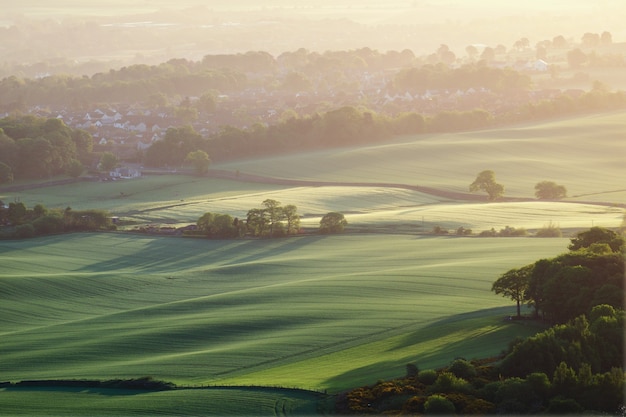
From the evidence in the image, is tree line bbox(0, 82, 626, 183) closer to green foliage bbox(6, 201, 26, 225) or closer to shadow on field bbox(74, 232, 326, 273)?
green foliage bbox(6, 201, 26, 225)

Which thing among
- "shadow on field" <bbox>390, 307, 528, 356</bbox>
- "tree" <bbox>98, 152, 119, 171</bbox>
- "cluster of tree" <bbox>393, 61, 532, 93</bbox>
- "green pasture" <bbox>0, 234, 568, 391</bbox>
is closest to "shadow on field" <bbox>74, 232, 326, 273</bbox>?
"green pasture" <bbox>0, 234, 568, 391</bbox>

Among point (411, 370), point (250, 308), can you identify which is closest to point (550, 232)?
point (250, 308)

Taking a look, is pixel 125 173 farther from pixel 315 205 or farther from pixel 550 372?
pixel 550 372

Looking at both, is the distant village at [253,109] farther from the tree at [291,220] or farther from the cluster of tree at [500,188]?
the tree at [291,220]

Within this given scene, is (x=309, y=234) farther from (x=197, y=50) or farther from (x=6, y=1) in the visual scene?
(x=6, y=1)

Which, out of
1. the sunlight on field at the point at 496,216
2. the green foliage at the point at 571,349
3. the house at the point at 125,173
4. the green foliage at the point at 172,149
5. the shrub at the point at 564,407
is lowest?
the shrub at the point at 564,407

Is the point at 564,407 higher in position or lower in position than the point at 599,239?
lower

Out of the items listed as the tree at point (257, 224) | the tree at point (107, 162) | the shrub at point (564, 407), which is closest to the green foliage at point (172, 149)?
the tree at point (107, 162)
